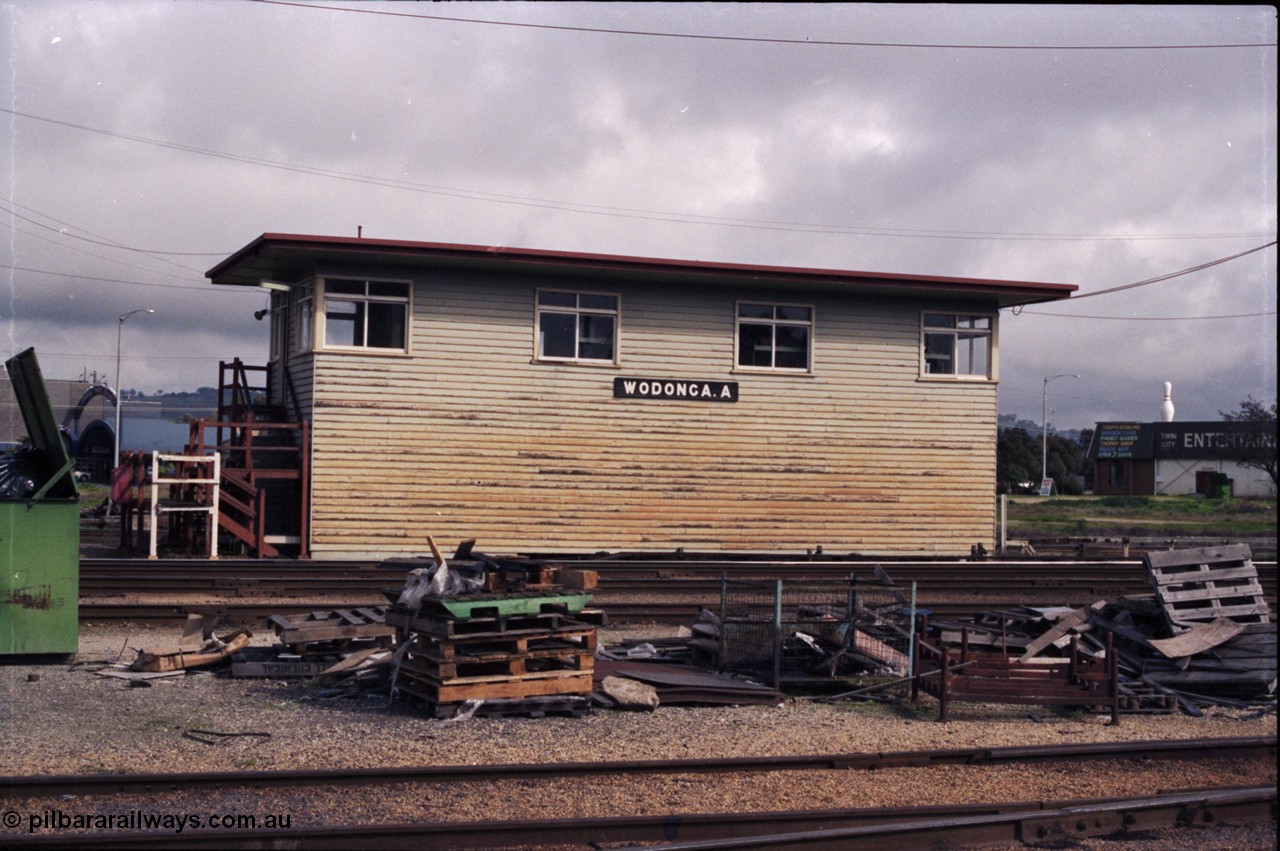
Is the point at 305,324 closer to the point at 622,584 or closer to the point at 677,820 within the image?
the point at 622,584

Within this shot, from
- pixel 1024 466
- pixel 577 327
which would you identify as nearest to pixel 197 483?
pixel 577 327

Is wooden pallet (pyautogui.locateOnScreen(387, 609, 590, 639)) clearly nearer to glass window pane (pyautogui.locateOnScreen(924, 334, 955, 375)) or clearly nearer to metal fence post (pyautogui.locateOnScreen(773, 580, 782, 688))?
metal fence post (pyautogui.locateOnScreen(773, 580, 782, 688))

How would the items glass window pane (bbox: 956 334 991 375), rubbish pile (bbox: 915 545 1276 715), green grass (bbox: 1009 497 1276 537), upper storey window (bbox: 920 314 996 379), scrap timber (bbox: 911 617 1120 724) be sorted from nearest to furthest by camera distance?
scrap timber (bbox: 911 617 1120 724)
rubbish pile (bbox: 915 545 1276 715)
upper storey window (bbox: 920 314 996 379)
glass window pane (bbox: 956 334 991 375)
green grass (bbox: 1009 497 1276 537)

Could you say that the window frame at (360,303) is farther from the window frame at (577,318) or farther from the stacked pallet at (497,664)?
the stacked pallet at (497,664)

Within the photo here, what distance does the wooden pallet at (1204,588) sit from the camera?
1169 centimetres

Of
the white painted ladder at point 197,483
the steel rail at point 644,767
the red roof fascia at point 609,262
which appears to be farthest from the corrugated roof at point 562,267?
the steel rail at point 644,767

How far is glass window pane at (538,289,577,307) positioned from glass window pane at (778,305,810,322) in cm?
442

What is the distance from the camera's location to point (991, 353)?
24484 millimetres

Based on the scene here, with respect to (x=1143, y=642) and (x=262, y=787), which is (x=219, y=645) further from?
(x=1143, y=642)

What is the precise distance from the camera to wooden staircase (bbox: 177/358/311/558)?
20.1 metres

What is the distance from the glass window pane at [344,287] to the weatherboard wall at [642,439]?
112 cm

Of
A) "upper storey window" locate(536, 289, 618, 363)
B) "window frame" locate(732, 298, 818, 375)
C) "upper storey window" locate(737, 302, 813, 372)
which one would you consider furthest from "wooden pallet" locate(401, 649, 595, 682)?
"upper storey window" locate(737, 302, 813, 372)

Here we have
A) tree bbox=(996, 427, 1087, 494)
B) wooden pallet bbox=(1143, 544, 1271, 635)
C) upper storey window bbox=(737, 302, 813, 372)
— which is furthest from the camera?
tree bbox=(996, 427, 1087, 494)

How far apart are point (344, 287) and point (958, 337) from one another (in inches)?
515
